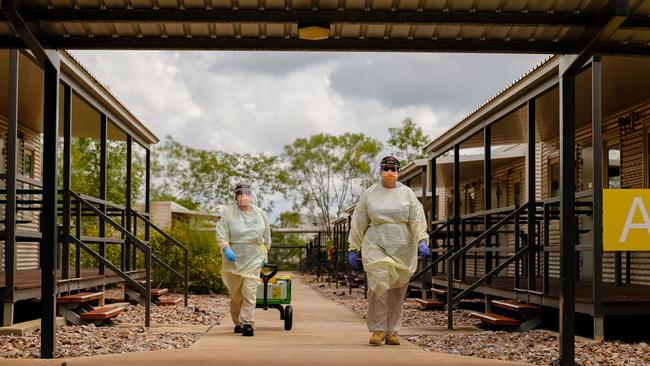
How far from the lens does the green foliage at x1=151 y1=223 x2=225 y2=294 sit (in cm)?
1859

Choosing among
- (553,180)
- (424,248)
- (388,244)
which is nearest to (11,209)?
(388,244)

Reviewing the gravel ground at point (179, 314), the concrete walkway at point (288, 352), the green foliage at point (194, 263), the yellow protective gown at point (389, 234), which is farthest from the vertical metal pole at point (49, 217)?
the green foliage at point (194, 263)

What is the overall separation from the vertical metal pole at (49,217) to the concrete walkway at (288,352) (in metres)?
0.29

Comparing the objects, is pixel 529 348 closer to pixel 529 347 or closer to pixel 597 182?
pixel 529 347

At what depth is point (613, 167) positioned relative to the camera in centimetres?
1553

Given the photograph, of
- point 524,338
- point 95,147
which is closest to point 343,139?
point 95,147

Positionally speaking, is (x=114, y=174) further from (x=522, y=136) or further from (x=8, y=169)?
(x=8, y=169)

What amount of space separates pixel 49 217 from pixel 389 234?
3263 millimetres

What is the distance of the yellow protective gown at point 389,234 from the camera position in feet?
28.5

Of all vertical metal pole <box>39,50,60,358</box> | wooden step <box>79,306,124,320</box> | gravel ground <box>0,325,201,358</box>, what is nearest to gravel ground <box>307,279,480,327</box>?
gravel ground <box>0,325,201,358</box>

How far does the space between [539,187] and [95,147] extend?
23442mm

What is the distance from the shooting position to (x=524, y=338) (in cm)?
937

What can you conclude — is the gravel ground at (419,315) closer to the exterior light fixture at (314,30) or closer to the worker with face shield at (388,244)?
the worker with face shield at (388,244)

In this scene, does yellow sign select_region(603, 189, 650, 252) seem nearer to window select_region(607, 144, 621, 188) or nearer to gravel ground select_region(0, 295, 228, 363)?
gravel ground select_region(0, 295, 228, 363)
